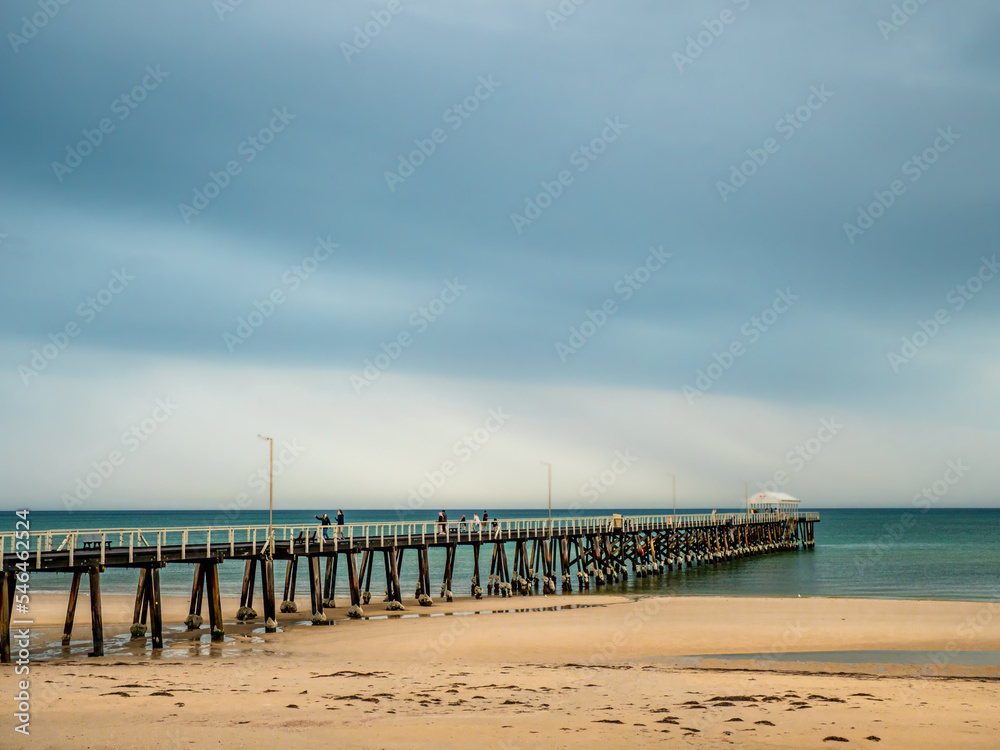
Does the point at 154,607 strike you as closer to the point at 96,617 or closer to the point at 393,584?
the point at 96,617

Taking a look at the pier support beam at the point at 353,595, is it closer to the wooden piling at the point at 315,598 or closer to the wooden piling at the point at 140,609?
the wooden piling at the point at 315,598

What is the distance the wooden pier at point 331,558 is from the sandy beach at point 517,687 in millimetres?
1618

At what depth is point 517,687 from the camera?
1988 centimetres

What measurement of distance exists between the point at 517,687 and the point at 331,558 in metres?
24.8

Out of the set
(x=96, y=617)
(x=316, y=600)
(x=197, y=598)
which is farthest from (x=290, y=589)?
(x=96, y=617)

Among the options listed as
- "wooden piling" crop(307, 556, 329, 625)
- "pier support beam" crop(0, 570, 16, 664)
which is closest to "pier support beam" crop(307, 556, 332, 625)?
"wooden piling" crop(307, 556, 329, 625)

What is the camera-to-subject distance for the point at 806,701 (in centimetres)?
1819

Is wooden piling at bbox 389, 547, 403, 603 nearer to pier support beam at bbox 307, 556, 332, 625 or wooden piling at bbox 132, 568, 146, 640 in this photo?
pier support beam at bbox 307, 556, 332, 625

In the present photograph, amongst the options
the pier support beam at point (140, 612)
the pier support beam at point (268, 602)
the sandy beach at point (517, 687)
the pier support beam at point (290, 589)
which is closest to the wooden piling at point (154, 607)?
the pier support beam at point (140, 612)

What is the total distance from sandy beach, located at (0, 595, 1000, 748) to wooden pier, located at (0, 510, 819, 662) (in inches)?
63.7

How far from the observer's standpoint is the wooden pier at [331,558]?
25.8 metres

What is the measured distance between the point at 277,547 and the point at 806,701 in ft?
68.2

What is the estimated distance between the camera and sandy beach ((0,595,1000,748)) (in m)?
15.3

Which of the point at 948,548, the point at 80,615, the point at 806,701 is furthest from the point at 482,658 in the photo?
the point at 948,548
